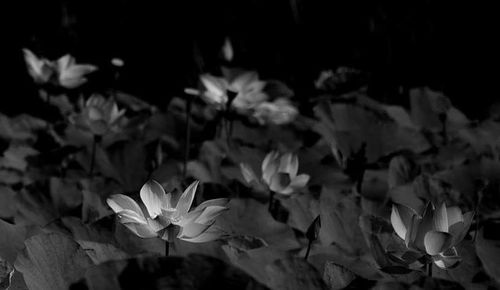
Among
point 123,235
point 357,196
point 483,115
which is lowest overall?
point 483,115

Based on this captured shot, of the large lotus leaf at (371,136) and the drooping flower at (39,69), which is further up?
the drooping flower at (39,69)

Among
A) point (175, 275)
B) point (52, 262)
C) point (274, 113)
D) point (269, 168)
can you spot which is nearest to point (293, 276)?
point (175, 275)

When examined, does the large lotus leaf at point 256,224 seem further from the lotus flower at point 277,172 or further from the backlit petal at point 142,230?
the backlit petal at point 142,230

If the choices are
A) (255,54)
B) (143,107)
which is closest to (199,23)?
(255,54)

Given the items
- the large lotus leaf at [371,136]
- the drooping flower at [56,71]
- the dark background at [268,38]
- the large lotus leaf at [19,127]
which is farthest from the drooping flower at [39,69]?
the dark background at [268,38]

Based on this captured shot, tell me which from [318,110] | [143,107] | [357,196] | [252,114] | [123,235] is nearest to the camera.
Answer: [123,235]

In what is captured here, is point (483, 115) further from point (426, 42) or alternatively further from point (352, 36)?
point (352, 36)

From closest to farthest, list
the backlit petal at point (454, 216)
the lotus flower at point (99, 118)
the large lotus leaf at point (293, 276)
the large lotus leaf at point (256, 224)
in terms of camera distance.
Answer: the large lotus leaf at point (293, 276) < the backlit petal at point (454, 216) < the large lotus leaf at point (256, 224) < the lotus flower at point (99, 118)
